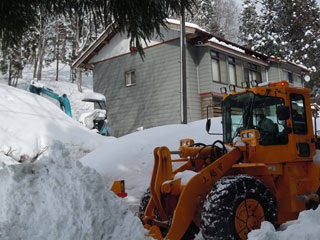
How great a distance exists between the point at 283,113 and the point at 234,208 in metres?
1.71

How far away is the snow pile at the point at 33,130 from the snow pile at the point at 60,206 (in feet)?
20.9

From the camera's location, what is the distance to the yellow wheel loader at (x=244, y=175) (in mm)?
4434

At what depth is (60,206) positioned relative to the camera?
327cm

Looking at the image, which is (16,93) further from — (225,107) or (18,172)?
(18,172)

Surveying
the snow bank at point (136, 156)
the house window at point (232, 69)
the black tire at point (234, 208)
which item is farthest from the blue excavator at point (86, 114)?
the black tire at point (234, 208)

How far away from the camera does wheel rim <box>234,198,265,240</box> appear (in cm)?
444

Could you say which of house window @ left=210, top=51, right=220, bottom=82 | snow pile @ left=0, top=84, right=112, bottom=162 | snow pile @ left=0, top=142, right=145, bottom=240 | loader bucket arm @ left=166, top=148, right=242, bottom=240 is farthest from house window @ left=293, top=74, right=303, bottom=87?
snow pile @ left=0, top=142, right=145, bottom=240

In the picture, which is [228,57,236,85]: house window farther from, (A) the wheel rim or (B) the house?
(A) the wheel rim

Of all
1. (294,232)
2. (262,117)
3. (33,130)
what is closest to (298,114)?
(262,117)

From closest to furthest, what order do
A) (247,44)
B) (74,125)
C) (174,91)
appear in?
1. (74,125)
2. (174,91)
3. (247,44)

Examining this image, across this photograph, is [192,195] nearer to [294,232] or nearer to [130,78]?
[294,232]

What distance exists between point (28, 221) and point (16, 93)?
34.4 feet

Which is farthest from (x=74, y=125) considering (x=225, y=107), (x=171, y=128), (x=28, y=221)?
(x=28, y=221)

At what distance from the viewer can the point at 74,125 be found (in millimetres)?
12023
